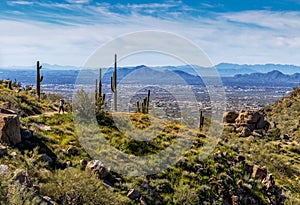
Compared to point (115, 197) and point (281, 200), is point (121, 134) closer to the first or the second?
point (115, 197)

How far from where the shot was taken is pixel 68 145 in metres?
13.9

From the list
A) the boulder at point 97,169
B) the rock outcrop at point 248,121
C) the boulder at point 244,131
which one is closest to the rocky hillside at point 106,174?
the boulder at point 97,169

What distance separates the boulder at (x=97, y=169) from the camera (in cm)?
1152

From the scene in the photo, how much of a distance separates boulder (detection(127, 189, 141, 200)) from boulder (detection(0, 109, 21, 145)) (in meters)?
4.14

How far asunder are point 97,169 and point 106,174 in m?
0.43

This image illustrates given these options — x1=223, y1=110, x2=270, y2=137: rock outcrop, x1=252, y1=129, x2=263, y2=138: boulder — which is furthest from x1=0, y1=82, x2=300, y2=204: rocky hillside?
x1=223, y1=110, x2=270, y2=137: rock outcrop

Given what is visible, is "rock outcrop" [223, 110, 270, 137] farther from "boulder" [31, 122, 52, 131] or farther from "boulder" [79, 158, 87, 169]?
"boulder" [79, 158, 87, 169]

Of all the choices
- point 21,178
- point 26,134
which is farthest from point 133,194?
point 26,134

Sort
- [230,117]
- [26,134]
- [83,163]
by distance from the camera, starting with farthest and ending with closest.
→ [230,117], [26,134], [83,163]

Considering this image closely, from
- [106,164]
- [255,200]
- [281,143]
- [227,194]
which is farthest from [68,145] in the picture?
[281,143]

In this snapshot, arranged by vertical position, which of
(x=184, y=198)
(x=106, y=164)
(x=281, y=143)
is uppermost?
(x=106, y=164)

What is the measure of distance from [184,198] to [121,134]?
218 inches

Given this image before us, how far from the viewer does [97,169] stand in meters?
11.6

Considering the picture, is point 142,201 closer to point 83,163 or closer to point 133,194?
point 133,194
